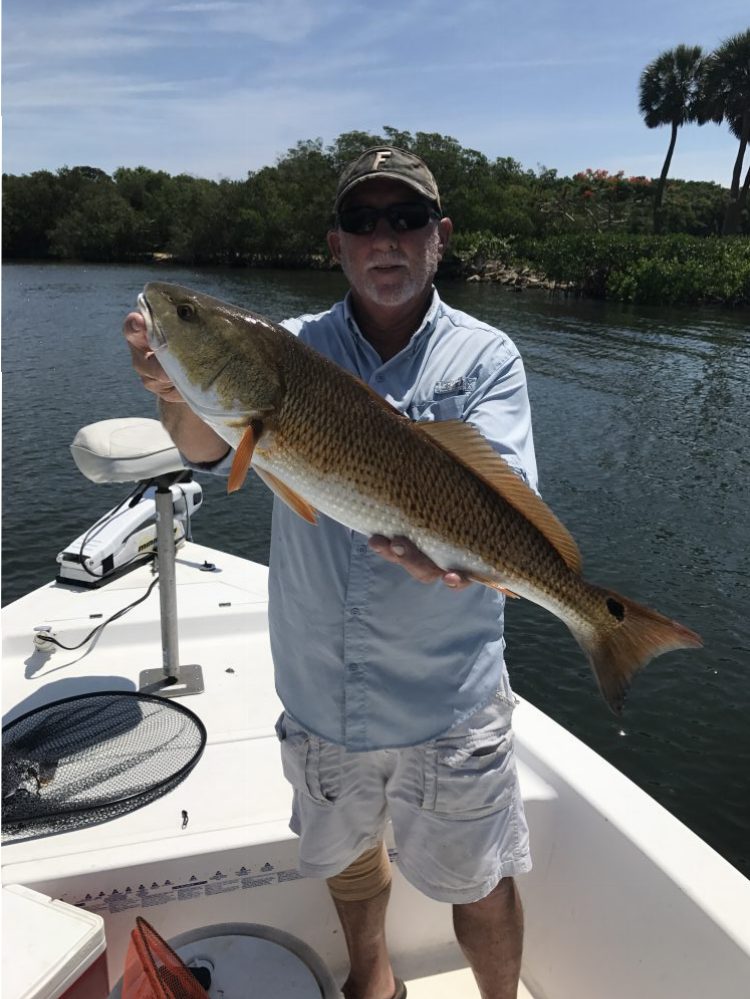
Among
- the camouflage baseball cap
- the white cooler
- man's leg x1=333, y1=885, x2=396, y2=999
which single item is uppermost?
the camouflage baseball cap

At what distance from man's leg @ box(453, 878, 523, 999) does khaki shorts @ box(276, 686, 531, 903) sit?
0.09 meters

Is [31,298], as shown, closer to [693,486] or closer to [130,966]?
[693,486]

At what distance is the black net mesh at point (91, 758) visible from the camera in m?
2.95

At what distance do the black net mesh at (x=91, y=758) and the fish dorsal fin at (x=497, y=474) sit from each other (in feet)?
6.34

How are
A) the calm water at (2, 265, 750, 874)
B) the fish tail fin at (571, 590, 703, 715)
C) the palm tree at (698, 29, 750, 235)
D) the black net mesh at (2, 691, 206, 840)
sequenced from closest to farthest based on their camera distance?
the fish tail fin at (571, 590, 703, 715), the black net mesh at (2, 691, 206, 840), the calm water at (2, 265, 750, 874), the palm tree at (698, 29, 750, 235)

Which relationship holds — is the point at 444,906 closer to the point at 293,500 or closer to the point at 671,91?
the point at 293,500

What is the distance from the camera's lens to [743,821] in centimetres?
659

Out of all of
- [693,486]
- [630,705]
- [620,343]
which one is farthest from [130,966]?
→ [620,343]

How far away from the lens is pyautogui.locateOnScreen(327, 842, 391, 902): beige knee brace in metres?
2.66

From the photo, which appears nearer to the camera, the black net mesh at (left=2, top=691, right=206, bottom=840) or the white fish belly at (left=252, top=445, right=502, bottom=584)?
the white fish belly at (left=252, top=445, right=502, bottom=584)

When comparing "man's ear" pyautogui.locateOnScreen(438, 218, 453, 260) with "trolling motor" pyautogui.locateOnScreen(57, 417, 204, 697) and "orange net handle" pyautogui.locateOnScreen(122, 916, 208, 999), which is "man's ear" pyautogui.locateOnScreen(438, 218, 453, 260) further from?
"orange net handle" pyautogui.locateOnScreen(122, 916, 208, 999)

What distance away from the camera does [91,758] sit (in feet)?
10.8

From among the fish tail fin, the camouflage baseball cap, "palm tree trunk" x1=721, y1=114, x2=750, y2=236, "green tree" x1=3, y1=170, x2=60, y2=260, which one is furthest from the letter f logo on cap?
"green tree" x1=3, y1=170, x2=60, y2=260

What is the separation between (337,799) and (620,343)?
92.8ft
